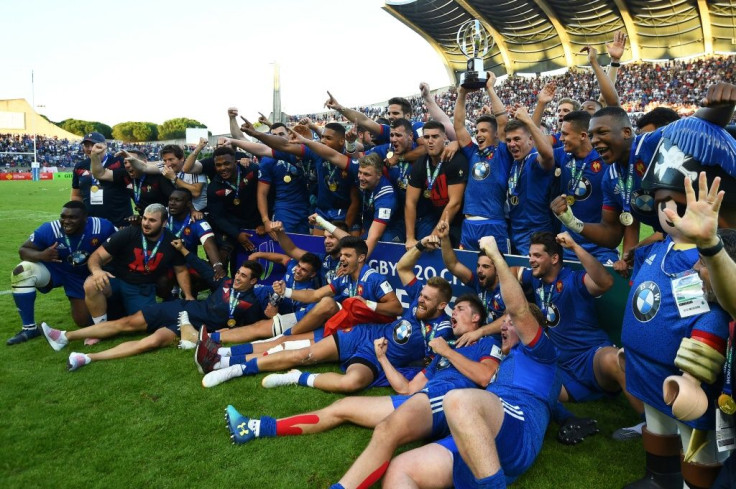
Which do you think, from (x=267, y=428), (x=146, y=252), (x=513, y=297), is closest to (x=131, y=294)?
(x=146, y=252)

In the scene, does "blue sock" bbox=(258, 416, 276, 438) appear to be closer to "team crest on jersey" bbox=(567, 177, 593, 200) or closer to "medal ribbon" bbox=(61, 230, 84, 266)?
"team crest on jersey" bbox=(567, 177, 593, 200)

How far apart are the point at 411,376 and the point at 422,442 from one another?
34.2 inches

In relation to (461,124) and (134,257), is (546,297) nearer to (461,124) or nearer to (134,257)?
(461,124)

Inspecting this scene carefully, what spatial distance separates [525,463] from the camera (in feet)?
9.77

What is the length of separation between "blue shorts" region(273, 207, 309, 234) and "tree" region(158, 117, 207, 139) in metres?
84.5

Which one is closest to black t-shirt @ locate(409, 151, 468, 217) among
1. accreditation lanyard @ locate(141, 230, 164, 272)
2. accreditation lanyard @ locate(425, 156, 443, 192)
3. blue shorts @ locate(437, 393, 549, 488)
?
accreditation lanyard @ locate(425, 156, 443, 192)

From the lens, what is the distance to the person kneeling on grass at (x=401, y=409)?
3133 millimetres

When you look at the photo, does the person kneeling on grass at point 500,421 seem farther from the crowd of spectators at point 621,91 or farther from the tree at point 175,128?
the tree at point 175,128

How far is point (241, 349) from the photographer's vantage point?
5371 mm

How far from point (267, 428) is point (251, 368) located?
49.6 inches

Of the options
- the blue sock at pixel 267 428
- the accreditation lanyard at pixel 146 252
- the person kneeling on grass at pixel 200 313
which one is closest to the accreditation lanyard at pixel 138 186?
the accreditation lanyard at pixel 146 252

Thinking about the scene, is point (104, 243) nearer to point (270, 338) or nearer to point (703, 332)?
point (270, 338)

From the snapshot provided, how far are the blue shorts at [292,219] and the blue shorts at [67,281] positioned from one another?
266cm

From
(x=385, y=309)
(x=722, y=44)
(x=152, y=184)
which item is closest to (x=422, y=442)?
(x=385, y=309)
